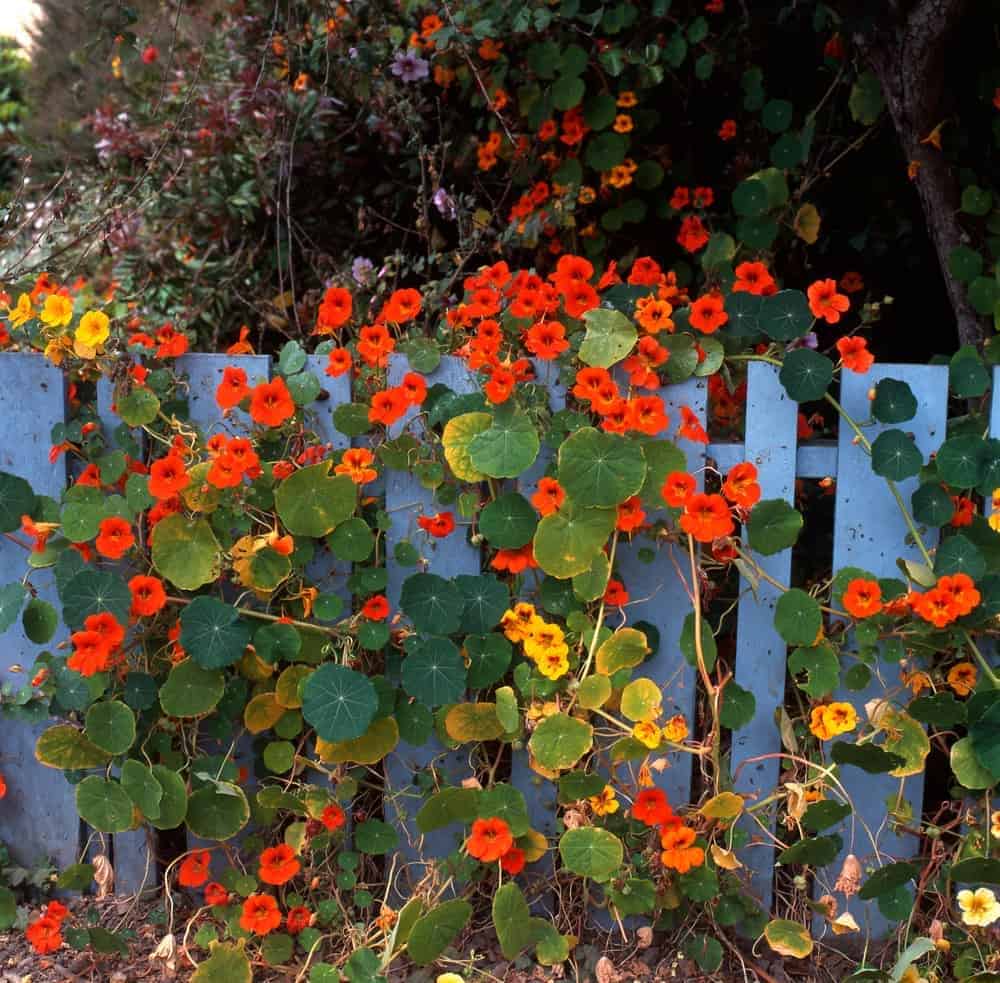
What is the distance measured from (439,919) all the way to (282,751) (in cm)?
41

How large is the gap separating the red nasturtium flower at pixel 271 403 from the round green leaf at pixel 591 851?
0.86 metres

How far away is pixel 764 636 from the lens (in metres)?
1.86

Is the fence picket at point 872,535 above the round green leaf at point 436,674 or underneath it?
underneath

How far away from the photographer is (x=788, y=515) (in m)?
1.75

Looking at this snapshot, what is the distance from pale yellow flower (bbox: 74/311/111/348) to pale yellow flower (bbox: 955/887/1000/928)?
1.72 metres

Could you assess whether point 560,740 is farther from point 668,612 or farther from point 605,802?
point 668,612

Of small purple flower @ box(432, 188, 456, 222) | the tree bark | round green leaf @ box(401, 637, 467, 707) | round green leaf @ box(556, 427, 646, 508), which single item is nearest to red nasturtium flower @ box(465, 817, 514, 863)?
round green leaf @ box(401, 637, 467, 707)

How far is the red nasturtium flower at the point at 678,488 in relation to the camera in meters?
1.72

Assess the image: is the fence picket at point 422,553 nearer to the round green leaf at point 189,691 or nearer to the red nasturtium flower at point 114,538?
the round green leaf at point 189,691

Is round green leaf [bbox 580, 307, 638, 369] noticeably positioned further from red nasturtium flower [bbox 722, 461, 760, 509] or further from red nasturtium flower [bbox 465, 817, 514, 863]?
red nasturtium flower [bbox 465, 817, 514, 863]

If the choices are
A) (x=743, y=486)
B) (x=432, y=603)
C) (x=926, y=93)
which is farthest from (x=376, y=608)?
(x=926, y=93)

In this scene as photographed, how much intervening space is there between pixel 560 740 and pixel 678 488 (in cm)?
46

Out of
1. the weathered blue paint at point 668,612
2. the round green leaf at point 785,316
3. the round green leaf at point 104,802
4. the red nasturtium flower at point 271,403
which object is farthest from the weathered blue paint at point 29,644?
the round green leaf at point 785,316

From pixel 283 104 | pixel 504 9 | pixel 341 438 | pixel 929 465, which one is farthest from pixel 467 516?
pixel 283 104
